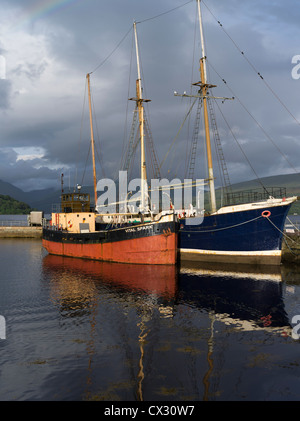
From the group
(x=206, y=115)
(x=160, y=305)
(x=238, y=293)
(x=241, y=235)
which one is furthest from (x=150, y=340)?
(x=206, y=115)

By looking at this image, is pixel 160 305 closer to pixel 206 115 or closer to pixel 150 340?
pixel 150 340

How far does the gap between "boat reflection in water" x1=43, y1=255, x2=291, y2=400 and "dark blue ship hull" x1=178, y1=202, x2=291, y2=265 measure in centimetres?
276

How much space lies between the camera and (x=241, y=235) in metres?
34.3

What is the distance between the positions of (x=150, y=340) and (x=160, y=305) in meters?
6.14

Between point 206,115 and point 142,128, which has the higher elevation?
point 206,115

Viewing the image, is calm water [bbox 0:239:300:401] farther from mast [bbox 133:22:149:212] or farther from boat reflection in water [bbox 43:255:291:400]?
mast [bbox 133:22:149:212]

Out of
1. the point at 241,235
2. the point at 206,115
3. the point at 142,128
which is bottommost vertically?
the point at 241,235

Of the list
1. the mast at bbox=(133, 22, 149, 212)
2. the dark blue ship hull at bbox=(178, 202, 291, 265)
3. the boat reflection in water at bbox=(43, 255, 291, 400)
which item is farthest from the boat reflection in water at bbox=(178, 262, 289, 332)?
the mast at bbox=(133, 22, 149, 212)

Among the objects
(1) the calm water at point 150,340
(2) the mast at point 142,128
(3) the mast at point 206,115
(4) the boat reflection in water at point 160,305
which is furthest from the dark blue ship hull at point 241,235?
(2) the mast at point 142,128

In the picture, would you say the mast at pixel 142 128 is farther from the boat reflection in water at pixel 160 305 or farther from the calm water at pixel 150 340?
the calm water at pixel 150 340

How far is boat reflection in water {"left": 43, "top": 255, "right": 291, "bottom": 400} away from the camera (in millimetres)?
13638

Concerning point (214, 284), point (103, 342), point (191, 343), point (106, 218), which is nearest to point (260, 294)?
point (214, 284)

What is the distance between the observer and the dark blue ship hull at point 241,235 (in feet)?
109

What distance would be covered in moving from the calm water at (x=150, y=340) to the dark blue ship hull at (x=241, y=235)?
578cm
